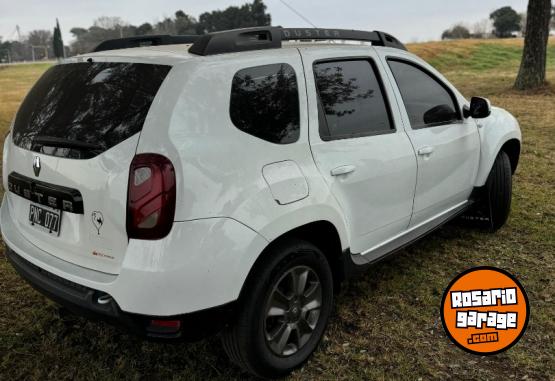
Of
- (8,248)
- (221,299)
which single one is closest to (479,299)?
(221,299)

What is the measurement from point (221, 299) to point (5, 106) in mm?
15901

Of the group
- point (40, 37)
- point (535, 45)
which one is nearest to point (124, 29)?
point (40, 37)

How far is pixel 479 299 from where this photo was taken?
3.23 metres

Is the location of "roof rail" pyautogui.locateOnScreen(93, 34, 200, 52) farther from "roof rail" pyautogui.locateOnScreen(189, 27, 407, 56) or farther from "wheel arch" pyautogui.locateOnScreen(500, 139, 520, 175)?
"wheel arch" pyautogui.locateOnScreen(500, 139, 520, 175)

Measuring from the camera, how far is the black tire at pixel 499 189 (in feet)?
14.7

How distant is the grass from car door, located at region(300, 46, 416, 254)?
54cm

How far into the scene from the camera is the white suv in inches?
86.4

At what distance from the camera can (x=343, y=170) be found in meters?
2.84

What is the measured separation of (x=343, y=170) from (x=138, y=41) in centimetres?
175

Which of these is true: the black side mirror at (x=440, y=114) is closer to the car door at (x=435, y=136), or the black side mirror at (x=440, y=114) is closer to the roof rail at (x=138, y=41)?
the car door at (x=435, y=136)

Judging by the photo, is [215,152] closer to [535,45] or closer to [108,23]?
[535,45]

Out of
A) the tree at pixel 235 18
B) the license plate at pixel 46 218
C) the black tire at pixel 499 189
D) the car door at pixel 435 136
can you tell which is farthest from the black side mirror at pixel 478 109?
the tree at pixel 235 18

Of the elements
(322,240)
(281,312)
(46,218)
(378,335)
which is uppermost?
(46,218)

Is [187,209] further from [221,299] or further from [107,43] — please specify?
[107,43]
